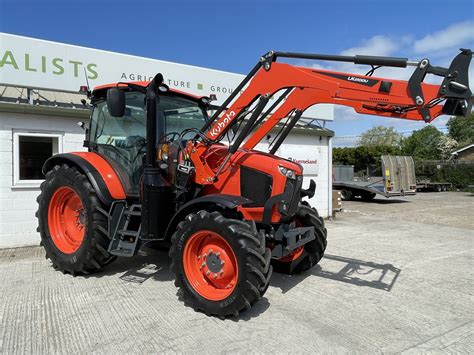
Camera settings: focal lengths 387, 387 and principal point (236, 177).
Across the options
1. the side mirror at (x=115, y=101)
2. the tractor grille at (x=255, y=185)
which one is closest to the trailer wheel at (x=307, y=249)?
the tractor grille at (x=255, y=185)

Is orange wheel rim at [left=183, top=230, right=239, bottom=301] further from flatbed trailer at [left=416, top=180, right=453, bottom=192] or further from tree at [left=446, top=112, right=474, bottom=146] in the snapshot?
tree at [left=446, top=112, right=474, bottom=146]

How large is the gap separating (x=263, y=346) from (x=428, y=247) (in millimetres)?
5547

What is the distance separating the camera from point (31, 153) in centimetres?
743

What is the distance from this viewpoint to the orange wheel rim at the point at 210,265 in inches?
161

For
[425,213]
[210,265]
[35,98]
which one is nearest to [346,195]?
[425,213]

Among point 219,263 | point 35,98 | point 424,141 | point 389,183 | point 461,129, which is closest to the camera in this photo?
point 219,263

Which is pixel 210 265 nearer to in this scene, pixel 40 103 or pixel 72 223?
pixel 72 223

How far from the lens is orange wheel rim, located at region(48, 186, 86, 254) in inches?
224

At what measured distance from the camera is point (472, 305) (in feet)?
14.7

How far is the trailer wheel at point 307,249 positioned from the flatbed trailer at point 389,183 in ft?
38.8

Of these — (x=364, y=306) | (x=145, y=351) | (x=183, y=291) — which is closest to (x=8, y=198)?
(x=183, y=291)

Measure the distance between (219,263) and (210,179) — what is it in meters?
1.03

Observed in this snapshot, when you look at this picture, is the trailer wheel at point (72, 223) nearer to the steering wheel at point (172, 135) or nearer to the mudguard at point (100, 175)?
the mudguard at point (100, 175)

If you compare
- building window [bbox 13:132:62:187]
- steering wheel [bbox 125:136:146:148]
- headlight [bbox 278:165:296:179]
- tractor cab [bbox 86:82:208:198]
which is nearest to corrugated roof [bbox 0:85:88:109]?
building window [bbox 13:132:62:187]
